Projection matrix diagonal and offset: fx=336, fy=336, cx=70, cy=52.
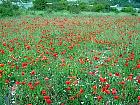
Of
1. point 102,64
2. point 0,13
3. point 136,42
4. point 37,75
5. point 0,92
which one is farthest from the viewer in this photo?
point 0,13

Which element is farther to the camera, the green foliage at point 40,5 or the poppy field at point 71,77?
the green foliage at point 40,5

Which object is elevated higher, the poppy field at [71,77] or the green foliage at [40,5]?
the poppy field at [71,77]

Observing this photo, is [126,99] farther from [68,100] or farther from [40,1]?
[40,1]

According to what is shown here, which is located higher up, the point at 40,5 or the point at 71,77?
the point at 71,77

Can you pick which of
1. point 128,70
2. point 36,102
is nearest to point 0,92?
point 36,102

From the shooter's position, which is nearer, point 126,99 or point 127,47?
point 126,99

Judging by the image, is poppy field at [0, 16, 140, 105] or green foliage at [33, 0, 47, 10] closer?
poppy field at [0, 16, 140, 105]

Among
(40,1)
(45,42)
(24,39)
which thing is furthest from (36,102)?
(40,1)

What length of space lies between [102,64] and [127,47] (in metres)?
3.50

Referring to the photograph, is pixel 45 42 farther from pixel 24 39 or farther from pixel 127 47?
pixel 127 47

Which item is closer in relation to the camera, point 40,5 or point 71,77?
point 71,77

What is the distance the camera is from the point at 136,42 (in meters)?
13.6

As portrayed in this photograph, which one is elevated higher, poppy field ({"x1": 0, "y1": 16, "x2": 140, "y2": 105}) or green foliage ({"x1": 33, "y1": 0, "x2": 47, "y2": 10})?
poppy field ({"x1": 0, "y1": 16, "x2": 140, "y2": 105})

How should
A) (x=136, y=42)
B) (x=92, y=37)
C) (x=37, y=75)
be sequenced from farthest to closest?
Result: (x=92, y=37) → (x=136, y=42) → (x=37, y=75)
